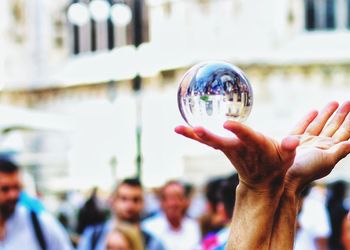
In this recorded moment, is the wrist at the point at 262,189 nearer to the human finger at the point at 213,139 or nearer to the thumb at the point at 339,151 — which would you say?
the thumb at the point at 339,151

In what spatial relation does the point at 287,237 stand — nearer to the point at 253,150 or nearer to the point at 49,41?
the point at 253,150

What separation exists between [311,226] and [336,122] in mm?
4524

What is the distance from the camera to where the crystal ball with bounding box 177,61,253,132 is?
2.46 meters

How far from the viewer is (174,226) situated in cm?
818

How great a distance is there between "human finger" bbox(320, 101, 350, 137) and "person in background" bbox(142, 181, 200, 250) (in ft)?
16.8

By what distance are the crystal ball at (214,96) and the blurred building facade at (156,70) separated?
1080cm

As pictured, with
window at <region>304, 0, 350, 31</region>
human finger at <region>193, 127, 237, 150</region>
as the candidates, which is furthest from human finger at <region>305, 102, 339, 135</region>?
window at <region>304, 0, 350, 31</region>

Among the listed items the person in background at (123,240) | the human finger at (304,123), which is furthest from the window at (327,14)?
the human finger at (304,123)

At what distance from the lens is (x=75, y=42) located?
→ 77.9 ft

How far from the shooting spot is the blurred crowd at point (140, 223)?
561cm

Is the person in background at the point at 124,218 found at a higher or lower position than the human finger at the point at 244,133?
lower

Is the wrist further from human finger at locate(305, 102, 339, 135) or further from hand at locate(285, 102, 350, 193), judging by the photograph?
human finger at locate(305, 102, 339, 135)

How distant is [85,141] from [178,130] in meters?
19.1

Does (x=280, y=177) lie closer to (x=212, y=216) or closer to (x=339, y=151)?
(x=339, y=151)
